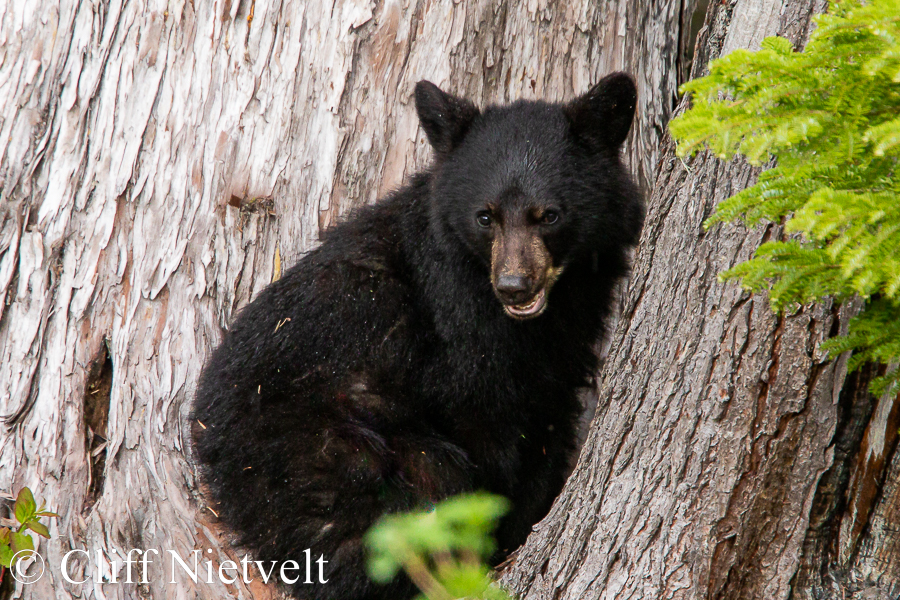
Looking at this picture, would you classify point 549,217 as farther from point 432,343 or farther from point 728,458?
point 728,458

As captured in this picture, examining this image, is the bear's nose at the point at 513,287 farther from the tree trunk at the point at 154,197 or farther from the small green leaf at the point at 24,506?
the small green leaf at the point at 24,506

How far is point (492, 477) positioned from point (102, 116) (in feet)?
10.8

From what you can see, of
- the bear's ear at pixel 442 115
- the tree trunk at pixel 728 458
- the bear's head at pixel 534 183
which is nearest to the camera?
the tree trunk at pixel 728 458

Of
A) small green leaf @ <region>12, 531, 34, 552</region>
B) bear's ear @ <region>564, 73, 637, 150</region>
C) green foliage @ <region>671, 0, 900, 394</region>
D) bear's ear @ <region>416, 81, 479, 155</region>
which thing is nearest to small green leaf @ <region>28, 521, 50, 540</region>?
small green leaf @ <region>12, 531, 34, 552</region>

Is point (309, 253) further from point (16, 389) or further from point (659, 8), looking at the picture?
point (659, 8)

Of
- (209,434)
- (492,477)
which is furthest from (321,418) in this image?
(492,477)

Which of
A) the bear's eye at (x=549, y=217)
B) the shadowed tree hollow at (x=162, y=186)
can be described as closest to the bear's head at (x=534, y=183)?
the bear's eye at (x=549, y=217)

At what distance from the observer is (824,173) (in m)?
1.83

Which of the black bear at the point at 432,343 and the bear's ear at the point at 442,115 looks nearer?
the black bear at the point at 432,343

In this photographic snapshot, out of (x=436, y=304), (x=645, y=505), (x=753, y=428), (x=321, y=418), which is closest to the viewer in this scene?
(x=753, y=428)

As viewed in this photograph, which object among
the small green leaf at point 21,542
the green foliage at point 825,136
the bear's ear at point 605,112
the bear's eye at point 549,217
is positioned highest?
the bear's ear at point 605,112

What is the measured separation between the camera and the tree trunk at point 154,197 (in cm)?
489

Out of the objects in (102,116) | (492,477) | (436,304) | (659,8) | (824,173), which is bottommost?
(492,477)
